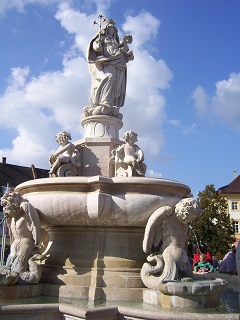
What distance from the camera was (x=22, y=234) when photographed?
6.02 metres

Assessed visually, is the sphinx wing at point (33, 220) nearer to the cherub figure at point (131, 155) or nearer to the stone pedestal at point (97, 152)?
the stone pedestal at point (97, 152)

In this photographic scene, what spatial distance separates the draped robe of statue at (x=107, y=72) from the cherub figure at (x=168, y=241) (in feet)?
12.7

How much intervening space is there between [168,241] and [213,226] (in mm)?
26524

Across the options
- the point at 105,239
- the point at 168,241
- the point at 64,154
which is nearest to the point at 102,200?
the point at 105,239

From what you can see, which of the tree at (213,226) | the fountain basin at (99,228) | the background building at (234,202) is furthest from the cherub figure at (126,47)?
the background building at (234,202)

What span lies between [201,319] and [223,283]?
47.8 inches

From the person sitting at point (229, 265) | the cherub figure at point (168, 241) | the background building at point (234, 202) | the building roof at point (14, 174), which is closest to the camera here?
the cherub figure at point (168, 241)

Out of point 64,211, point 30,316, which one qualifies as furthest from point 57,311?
point 64,211

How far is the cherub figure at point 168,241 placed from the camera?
5.46 m

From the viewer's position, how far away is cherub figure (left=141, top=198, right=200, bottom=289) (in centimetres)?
546

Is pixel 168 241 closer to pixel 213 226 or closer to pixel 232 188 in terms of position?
pixel 213 226

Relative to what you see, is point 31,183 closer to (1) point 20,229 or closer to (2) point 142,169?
(1) point 20,229

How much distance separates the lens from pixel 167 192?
631cm

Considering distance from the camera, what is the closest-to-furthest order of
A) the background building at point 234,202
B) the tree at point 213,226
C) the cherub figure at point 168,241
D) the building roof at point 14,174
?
the cherub figure at point 168,241, the tree at point 213,226, the building roof at point 14,174, the background building at point 234,202
